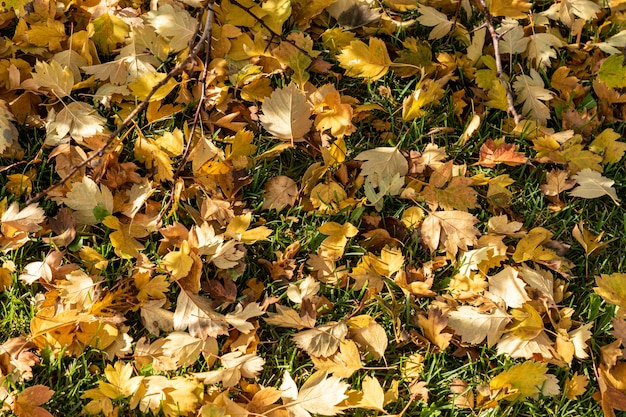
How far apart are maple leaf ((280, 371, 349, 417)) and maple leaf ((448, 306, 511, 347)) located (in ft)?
1.23

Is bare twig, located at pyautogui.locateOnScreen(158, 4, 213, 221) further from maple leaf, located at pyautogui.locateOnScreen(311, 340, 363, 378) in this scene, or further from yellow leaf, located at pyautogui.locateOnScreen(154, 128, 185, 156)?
maple leaf, located at pyautogui.locateOnScreen(311, 340, 363, 378)

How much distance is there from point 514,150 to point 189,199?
1077 mm

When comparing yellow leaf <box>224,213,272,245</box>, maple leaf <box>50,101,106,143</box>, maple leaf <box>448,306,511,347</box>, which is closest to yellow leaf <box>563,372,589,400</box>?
maple leaf <box>448,306,511,347</box>

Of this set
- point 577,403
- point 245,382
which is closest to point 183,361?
point 245,382

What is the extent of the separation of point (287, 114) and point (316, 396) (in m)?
0.89

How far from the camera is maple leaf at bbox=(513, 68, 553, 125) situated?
7.69 feet

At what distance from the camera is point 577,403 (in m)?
1.86

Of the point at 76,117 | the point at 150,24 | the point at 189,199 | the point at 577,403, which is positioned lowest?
the point at 577,403

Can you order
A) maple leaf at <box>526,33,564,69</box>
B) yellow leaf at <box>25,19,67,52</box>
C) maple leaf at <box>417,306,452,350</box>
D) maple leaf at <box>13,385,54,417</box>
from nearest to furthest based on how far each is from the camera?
maple leaf at <box>13,385,54,417</box>
maple leaf at <box>417,306,452,350</box>
yellow leaf at <box>25,19,67,52</box>
maple leaf at <box>526,33,564,69</box>

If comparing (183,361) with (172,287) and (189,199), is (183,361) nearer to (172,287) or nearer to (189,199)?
(172,287)

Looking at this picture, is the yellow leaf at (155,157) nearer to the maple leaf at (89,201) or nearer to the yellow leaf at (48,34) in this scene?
the maple leaf at (89,201)

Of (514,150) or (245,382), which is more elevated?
(514,150)

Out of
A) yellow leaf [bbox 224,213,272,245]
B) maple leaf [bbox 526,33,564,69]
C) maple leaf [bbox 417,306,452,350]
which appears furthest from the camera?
maple leaf [bbox 526,33,564,69]

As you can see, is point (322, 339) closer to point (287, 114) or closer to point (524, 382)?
point (524, 382)
